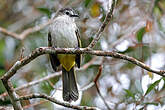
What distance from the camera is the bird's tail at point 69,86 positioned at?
4.13m

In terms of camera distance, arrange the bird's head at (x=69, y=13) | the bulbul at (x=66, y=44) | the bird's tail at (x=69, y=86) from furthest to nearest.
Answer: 1. the bird's head at (x=69, y=13)
2. the bulbul at (x=66, y=44)
3. the bird's tail at (x=69, y=86)

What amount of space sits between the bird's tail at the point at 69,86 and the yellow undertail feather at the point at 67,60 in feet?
0.28

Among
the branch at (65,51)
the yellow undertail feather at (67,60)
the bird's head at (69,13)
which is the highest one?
the bird's head at (69,13)

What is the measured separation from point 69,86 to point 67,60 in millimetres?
341

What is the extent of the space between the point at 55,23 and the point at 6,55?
1.68 metres

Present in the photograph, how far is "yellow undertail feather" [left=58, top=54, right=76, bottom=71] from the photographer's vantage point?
4367 mm

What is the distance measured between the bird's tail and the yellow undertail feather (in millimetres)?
Answer: 86

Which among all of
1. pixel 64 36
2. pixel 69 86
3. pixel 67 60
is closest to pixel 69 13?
pixel 64 36

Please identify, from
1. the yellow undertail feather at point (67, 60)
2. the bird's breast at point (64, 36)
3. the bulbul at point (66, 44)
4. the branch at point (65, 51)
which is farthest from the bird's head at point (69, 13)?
the branch at point (65, 51)

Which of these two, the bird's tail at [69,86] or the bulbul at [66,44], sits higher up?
the bulbul at [66,44]

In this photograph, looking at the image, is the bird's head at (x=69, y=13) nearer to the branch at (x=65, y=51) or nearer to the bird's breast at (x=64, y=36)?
the bird's breast at (x=64, y=36)

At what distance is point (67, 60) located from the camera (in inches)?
172

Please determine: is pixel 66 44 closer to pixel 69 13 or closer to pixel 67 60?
pixel 67 60

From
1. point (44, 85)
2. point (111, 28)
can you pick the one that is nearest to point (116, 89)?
point (111, 28)
